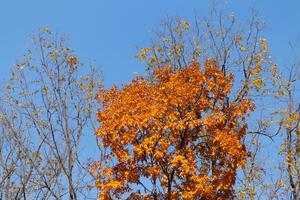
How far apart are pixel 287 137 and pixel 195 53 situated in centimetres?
571

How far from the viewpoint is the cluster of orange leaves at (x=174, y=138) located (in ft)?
50.8

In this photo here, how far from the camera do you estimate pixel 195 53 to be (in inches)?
948

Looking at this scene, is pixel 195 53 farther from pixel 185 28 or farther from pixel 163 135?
pixel 163 135

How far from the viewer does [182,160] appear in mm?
15281

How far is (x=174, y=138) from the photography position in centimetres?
1580

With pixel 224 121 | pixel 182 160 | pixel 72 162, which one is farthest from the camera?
pixel 72 162

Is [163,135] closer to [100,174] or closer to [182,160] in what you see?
[182,160]

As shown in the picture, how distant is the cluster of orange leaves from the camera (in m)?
15.5

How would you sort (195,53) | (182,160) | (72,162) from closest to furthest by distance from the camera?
1. (182,160)
2. (72,162)
3. (195,53)

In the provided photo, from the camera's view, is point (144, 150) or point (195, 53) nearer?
point (144, 150)

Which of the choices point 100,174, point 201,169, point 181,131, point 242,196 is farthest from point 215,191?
point 242,196

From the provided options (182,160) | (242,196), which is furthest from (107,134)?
(242,196)

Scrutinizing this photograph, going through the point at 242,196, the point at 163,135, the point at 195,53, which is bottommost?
the point at 163,135

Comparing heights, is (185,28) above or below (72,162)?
above
